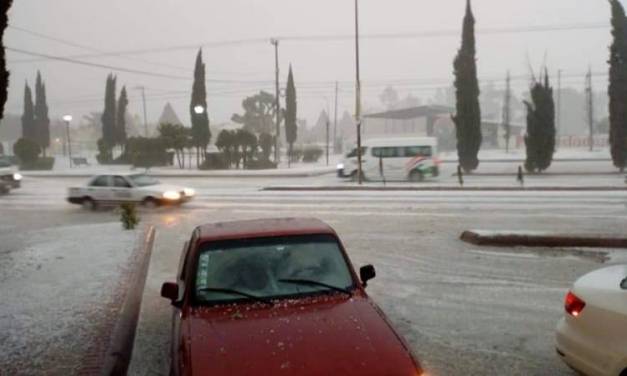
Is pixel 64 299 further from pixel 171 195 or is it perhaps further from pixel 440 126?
pixel 440 126

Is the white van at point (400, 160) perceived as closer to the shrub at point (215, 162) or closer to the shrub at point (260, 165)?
the shrub at point (260, 165)

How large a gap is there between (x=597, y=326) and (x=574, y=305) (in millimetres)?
330

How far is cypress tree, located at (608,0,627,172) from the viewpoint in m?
35.9

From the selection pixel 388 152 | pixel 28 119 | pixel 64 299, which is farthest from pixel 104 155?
pixel 64 299

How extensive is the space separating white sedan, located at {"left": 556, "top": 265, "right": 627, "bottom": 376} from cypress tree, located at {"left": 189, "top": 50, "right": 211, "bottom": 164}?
49.0 meters

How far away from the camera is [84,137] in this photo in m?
138

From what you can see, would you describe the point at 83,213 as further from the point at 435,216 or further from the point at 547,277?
the point at 547,277

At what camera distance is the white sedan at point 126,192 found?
21.5 metres

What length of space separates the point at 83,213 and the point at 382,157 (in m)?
17.9

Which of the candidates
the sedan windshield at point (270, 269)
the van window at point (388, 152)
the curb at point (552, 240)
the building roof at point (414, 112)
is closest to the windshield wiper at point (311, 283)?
the sedan windshield at point (270, 269)

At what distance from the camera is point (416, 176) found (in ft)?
111

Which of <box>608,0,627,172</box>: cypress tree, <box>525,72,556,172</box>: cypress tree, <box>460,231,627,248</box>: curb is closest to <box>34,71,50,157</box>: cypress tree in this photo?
<box>525,72,556,172</box>: cypress tree

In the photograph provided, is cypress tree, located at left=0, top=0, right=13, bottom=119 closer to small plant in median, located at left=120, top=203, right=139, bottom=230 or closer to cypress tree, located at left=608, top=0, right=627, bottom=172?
small plant in median, located at left=120, top=203, right=139, bottom=230

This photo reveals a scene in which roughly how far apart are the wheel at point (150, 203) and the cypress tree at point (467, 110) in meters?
23.3
